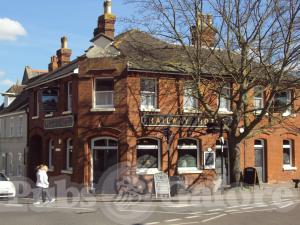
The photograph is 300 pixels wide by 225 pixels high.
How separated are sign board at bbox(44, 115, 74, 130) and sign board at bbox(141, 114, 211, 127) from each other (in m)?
4.44

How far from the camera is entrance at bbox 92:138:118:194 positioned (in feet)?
92.8

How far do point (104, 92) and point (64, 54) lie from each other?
37.9ft

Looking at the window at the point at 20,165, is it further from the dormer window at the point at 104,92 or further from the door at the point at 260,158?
the door at the point at 260,158

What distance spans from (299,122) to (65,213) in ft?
68.4

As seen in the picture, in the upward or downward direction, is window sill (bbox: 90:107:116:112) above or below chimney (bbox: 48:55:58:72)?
below

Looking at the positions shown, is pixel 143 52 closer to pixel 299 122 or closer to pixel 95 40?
pixel 95 40

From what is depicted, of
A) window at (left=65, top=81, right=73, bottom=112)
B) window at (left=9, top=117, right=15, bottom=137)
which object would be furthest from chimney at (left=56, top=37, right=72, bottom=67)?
window at (left=65, top=81, right=73, bottom=112)

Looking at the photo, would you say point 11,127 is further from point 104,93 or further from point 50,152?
point 104,93

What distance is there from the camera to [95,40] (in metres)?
28.8

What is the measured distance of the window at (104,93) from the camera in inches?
1117

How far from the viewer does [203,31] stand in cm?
2458

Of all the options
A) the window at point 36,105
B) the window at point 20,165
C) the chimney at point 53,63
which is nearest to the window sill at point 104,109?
the window at point 36,105

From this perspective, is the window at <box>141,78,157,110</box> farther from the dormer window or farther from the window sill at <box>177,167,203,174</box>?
the window sill at <box>177,167,203,174</box>

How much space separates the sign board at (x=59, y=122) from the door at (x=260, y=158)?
11.5 m
